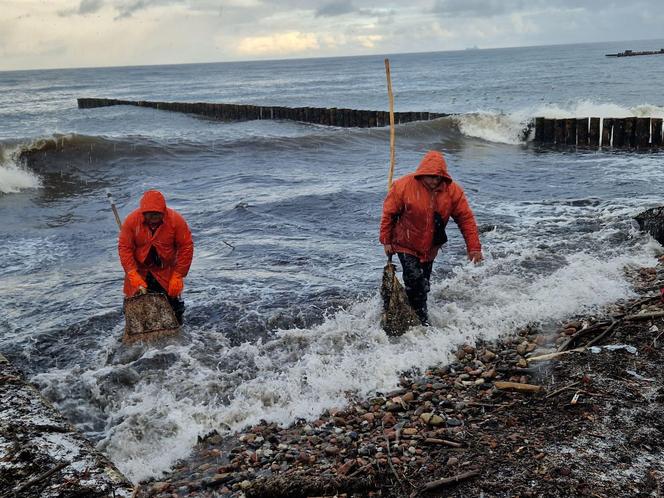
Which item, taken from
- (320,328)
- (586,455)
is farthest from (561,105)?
(586,455)

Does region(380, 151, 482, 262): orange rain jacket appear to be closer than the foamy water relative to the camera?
Yes

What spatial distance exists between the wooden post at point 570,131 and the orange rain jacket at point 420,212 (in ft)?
58.1

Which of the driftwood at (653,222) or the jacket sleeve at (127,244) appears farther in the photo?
the driftwood at (653,222)

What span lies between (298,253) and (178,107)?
33.2m

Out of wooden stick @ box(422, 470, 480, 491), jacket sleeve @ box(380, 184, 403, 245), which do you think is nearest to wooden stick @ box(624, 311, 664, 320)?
jacket sleeve @ box(380, 184, 403, 245)

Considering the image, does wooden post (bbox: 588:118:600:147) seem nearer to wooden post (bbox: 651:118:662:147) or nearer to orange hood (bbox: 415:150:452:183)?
wooden post (bbox: 651:118:662:147)

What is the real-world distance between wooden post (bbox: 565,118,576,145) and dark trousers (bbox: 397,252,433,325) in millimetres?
17712

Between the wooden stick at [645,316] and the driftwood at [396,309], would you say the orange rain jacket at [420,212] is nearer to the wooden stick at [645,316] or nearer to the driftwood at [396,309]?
the driftwood at [396,309]

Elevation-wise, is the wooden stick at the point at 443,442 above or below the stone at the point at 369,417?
above

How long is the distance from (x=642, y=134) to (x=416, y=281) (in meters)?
17.3

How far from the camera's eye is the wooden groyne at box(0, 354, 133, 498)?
10.4ft

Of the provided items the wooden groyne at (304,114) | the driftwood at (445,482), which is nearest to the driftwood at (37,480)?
the driftwood at (445,482)

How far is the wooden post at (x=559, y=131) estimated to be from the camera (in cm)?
2247

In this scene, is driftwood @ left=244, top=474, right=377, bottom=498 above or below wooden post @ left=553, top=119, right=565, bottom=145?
below
